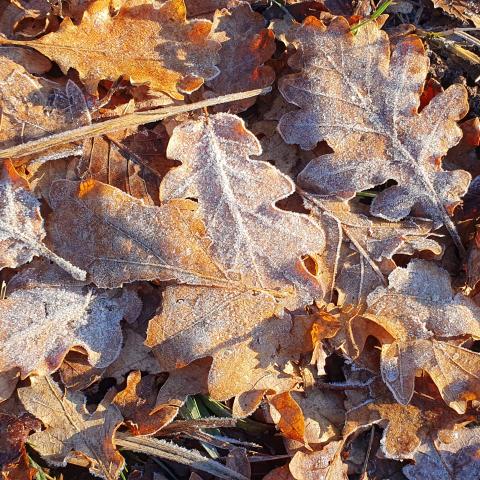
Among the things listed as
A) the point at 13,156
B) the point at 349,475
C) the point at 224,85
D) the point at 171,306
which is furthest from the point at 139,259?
the point at 349,475

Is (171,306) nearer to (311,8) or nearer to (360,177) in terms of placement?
(360,177)

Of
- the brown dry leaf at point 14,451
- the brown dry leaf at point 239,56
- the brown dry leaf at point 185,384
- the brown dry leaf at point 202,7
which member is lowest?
the brown dry leaf at point 14,451

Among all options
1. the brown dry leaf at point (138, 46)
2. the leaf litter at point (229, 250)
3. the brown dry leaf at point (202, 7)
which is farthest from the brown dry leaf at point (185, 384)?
the brown dry leaf at point (202, 7)

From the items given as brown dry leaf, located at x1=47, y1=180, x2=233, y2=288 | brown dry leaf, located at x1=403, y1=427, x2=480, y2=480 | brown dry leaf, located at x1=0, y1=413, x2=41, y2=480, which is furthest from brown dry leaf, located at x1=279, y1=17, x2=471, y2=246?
brown dry leaf, located at x1=0, y1=413, x2=41, y2=480

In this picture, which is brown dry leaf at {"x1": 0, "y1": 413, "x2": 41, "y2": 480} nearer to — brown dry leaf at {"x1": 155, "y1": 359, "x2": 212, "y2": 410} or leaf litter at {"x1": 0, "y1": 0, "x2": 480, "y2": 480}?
leaf litter at {"x1": 0, "y1": 0, "x2": 480, "y2": 480}

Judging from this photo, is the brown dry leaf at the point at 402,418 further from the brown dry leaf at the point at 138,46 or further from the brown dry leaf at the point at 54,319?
the brown dry leaf at the point at 138,46

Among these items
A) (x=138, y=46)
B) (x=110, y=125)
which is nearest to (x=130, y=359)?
(x=110, y=125)

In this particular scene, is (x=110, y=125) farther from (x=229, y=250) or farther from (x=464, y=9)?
(x=464, y=9)
